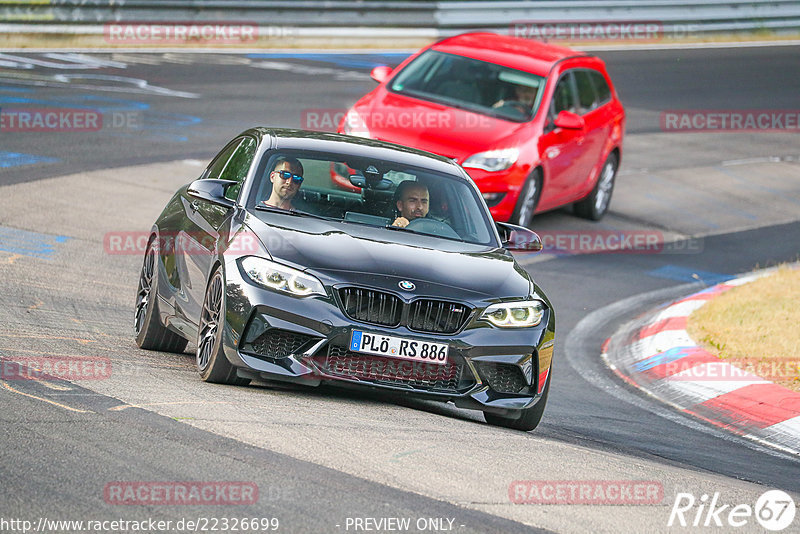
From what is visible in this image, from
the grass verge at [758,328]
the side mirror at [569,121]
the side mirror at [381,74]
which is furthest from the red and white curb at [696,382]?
the side mirror at [381,74]

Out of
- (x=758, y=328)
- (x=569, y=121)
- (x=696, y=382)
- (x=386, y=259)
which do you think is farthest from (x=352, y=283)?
(x=569, y=121)

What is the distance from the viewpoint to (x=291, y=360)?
7.04 m

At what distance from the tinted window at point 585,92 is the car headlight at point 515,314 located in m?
8.98

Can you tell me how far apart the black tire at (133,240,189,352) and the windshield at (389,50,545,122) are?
6.65 m

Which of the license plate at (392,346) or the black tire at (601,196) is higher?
the license plate at (392,346)

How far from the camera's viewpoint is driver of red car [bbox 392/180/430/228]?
27.2 feet

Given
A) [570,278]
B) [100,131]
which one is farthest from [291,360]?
[100,131]

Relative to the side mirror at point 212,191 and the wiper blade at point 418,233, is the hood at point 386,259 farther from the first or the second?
the side mirror at point 212,191

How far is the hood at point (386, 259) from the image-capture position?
7.14 meters

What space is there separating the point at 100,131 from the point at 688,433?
35.7 feet

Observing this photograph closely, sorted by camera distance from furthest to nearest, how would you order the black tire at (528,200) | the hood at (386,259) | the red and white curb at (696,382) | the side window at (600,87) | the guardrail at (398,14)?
the guardrail at (398,14) < the side window at (600,87) < the black tire at (528,200) < the red and white curb at (696,382) < the hood at (386,259)

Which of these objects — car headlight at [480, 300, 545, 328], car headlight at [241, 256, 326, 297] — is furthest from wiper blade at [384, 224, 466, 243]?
car headlight at [241, 256, 326, 297]

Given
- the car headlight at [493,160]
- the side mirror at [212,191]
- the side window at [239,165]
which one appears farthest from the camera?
the car headlight at [493,160]

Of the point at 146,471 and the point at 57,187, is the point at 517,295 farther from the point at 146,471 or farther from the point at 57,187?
the point at 57,187
